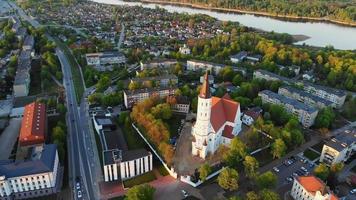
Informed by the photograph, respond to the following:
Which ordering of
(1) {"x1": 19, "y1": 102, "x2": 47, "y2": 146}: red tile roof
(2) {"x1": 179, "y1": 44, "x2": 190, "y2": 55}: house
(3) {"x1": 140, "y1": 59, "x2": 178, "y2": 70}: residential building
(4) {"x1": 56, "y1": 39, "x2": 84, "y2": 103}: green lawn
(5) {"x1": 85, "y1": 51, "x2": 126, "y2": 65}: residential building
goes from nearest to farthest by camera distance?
(1) {"x1": 19, "y1": 102, "x2": 47, "y2": 146}: red tile roof < (4) {"x1": 56, "y1": 39, "x2": 84, "y2": 103}: green lawn < (3) {"x1": 140, "y1": 59, "x2": 178, "y2": 70}: residential building < (5) {"x1": 85, "y1": 51, "x2": 126, "y2": 65}: residential building < (2) {"x1": 179, "y1": 44, "x2": 190, "y2": 55}: house

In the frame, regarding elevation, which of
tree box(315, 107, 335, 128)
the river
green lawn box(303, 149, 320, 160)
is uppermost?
the river

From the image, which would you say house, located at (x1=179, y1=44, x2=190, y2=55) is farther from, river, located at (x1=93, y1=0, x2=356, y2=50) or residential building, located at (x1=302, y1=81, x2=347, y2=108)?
river, located at (x1=93, y1=0, x2=356, y2=50)

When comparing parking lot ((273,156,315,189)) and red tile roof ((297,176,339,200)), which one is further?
parking lot ((273,156,315,189))

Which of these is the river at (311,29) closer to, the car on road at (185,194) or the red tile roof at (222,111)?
the red tile roof at (222,111)

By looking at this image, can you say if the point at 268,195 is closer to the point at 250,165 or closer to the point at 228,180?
the point at 228,180

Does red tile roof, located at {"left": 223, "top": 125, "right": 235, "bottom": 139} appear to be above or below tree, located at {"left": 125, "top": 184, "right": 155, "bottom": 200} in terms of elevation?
above

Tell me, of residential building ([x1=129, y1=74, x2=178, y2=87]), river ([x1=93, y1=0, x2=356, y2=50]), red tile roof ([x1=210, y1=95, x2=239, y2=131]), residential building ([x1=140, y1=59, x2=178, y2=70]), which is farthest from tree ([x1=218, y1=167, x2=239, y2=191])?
river ([x1=93, y1=0, x2=356, y2=50])
